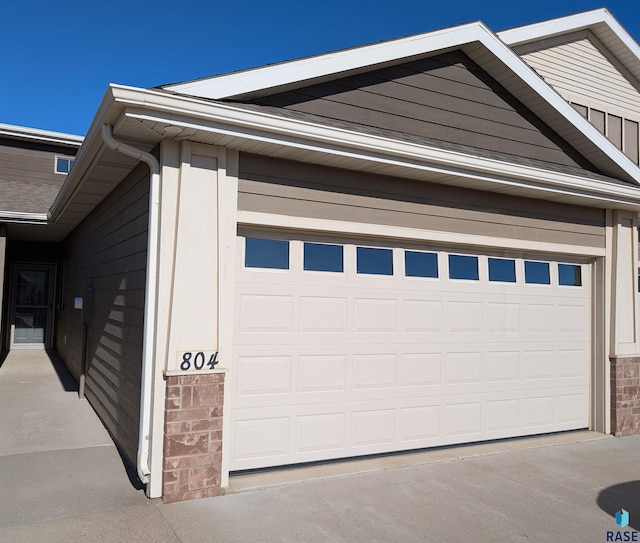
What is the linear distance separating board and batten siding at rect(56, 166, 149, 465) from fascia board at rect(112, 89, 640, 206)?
3.56ft

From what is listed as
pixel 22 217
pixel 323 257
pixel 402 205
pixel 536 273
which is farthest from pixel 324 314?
pixel 22 217

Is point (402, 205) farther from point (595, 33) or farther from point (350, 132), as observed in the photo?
point (595, 33)

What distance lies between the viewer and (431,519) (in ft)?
13.4

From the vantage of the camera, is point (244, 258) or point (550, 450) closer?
point (244, 258)

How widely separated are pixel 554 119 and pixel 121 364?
19.0ft

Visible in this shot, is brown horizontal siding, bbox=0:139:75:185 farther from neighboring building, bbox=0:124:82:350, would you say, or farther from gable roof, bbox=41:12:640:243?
gable roof, bbox=41:12:640:243

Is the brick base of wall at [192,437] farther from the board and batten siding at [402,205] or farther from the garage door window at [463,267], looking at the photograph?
the garage door window at [463,267]

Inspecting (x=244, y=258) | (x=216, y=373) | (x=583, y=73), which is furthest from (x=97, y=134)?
(x=583, y=73)

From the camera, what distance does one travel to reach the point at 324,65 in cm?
517

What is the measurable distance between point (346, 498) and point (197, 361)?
5.42ft

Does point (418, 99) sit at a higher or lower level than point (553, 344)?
higher

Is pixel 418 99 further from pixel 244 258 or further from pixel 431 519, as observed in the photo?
pixel 431 519

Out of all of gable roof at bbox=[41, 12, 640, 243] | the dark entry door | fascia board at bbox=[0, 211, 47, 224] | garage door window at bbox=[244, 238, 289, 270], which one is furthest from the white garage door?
the dark entry door

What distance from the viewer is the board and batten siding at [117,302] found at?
506 centimetres
